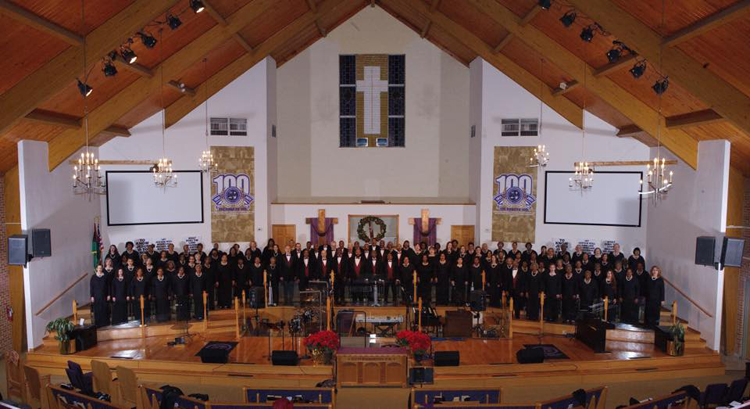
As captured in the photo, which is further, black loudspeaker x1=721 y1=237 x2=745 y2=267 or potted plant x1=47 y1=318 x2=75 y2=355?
potted plant x1=47 y1=318 x2=75 y2=355

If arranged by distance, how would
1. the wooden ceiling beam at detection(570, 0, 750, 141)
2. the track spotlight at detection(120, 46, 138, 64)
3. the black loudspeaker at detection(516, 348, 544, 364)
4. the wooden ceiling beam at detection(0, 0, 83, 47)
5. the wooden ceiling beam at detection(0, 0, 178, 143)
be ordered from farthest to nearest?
1. the black loudspeaker at detection(516, 348, 544, 364)
2. the track spotlight at detection(120, 46, 138, 64)
3. the wooden ceiling beam at detection(570, 0, 750, 141)
4. the wooden ceiling beam at detection(0, 0, 178, 143)
5. the wooden ceiling beam at detection(0, 0, 83, 47)

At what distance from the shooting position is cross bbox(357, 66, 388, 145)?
19094 millimetres

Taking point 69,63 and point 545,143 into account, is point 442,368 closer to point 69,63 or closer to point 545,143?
point 545,143

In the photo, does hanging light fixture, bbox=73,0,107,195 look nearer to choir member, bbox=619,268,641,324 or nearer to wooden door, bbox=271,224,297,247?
wooden door, bbox=271,224,297,247

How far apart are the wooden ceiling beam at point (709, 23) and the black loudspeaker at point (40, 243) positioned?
12908mm

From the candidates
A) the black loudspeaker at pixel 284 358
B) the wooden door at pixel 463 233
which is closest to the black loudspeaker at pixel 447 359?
the black loudspeaker at pixel 284 358

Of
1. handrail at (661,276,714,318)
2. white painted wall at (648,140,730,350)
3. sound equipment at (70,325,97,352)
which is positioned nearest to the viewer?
sound equipment at (70,325,97,352)

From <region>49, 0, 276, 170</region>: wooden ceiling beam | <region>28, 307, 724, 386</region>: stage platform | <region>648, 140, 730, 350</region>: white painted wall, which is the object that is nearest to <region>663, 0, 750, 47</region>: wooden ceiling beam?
<region>648, 140, 730, 350</region>: white painted wall

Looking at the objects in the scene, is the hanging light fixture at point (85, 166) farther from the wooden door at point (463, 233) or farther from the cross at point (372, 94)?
the wooden door at point (463, 233)

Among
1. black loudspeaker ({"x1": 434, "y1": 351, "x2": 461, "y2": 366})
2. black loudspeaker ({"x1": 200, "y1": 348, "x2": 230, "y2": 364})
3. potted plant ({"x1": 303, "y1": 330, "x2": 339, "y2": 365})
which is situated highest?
potted plant ({"x1": 303, "y1": 330, "x2": 339, "y2": 365})

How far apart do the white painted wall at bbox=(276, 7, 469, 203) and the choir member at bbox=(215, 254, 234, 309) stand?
5162 millimetres

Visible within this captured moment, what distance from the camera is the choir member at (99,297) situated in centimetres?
1269

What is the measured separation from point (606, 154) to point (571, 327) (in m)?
5.71

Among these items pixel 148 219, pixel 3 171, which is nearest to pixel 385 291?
pixel 148 219
